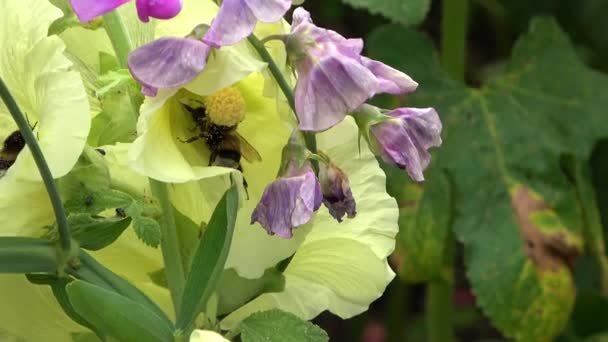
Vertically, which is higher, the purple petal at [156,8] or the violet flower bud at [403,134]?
the purple petal at [156,8]

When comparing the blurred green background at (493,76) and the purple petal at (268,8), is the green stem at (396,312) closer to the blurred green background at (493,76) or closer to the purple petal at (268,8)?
the blurred green background at (493,76)

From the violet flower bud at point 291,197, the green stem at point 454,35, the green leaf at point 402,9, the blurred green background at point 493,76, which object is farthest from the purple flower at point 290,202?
the blurred green background at point 493,76

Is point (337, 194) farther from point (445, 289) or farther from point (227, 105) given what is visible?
point (445, 289)

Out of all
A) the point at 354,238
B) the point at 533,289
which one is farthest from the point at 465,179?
the point at 354,238

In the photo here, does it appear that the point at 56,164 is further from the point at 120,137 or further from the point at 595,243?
the point at 595,243

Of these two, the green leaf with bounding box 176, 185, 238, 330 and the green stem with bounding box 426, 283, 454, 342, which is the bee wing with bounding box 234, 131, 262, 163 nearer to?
the green leaf with bounding box 176, 185, 238, 330

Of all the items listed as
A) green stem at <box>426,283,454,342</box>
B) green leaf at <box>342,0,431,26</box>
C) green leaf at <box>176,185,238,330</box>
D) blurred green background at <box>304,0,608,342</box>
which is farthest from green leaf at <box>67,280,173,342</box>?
blurred green background at <box>304,0,608,342</box>

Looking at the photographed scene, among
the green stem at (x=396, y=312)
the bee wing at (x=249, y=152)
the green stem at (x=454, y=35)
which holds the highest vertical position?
the bee wing at (x=249, y=152)
